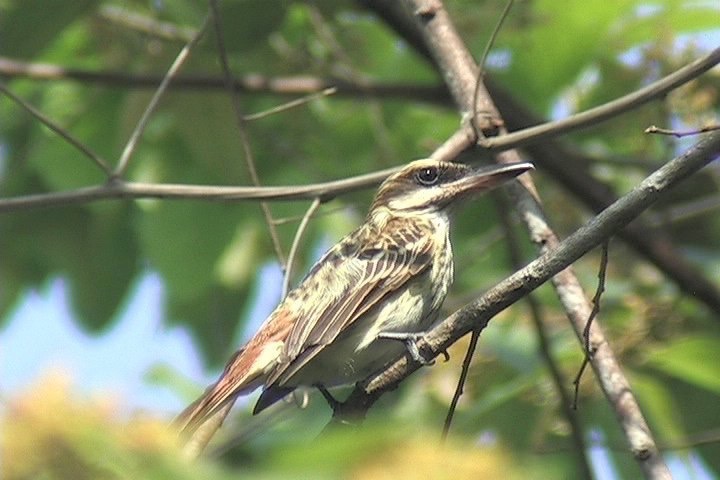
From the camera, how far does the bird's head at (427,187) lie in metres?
5.16

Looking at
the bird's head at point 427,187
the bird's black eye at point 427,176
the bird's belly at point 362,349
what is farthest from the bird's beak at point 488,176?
the bird's belly at point 362,349

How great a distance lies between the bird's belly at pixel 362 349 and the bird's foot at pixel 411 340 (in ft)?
0.25

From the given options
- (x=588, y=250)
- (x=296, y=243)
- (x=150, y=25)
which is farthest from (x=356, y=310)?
(x=150, y=25)

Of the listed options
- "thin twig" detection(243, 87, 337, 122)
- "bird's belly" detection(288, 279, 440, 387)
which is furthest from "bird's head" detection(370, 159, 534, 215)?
"bird's belly" detection(288, 279, 440, 387)

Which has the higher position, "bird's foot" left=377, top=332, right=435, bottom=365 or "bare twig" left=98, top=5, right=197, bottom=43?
"bare twig" left=98, top=5, right=197, bottom=43

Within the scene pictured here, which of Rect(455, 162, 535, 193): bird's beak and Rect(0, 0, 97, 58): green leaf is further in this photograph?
Rect(0, 0, 97, 58): green leaf

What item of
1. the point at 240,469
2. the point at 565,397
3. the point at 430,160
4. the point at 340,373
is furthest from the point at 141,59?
the point at 240,469

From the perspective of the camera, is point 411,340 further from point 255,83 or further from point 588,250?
point 255,83

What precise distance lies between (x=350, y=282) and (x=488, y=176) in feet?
2.24

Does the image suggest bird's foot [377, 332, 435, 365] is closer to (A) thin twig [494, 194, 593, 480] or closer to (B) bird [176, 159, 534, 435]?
(B) bird [176, 159, 534, 435]

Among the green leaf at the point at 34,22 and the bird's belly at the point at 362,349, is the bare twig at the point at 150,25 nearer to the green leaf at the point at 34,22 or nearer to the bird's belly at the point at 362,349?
the green leaf at the point at 34,22

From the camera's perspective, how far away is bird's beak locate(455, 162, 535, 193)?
444 centimetres

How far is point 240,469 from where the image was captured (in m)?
1.40

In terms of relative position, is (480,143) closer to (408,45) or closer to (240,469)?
(408,45)
